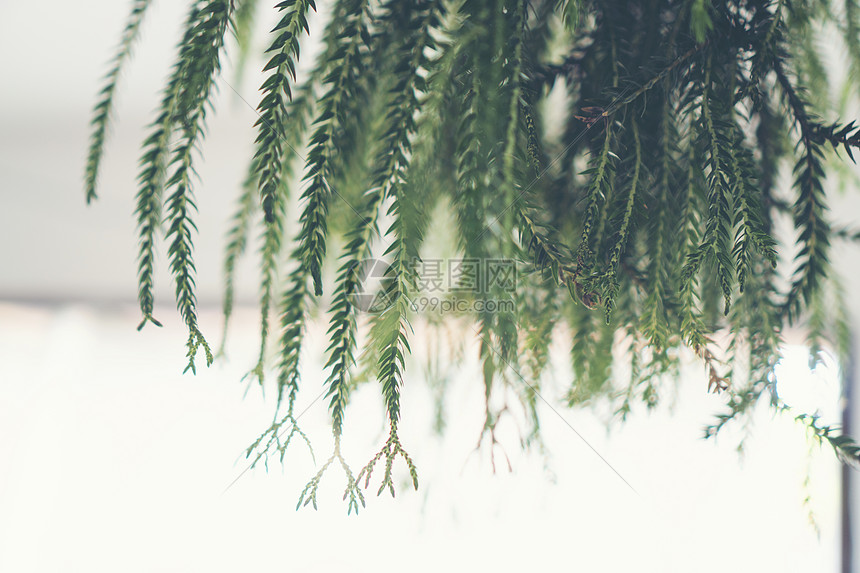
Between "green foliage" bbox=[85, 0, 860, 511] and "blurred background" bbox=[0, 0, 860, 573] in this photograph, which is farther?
"blurred background" bbox=[0, 0, 860, 573]

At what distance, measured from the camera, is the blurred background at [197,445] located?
1332mm

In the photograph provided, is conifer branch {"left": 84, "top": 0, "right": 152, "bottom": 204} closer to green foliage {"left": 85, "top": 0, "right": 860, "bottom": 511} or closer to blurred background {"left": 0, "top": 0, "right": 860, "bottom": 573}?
green foliage {"left": 85, "top": 0, "right": 860, "bottom": 511}

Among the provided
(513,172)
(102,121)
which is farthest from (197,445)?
(513,172)

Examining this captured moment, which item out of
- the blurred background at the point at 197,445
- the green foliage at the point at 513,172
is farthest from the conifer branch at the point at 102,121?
the blurred background at the point at 197,445

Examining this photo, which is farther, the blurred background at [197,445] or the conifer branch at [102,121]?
the blurred background at [197,445]

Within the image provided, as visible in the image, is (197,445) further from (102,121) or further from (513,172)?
(513,172)

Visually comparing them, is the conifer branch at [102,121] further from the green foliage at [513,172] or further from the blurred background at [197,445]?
the blurred background at [197,445]

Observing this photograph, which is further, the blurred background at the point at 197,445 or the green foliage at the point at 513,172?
the blurred background at the point at 197,445

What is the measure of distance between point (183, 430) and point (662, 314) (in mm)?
1421

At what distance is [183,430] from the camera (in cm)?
140

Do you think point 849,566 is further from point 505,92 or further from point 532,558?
point 505,92

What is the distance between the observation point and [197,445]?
1.40 meters

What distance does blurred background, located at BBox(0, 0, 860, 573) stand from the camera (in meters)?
1.33

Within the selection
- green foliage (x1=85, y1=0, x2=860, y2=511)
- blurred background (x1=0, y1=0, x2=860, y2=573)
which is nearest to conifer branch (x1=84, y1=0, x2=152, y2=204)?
green foliage (x1=85, y1=0, x2=860, y2=511)
